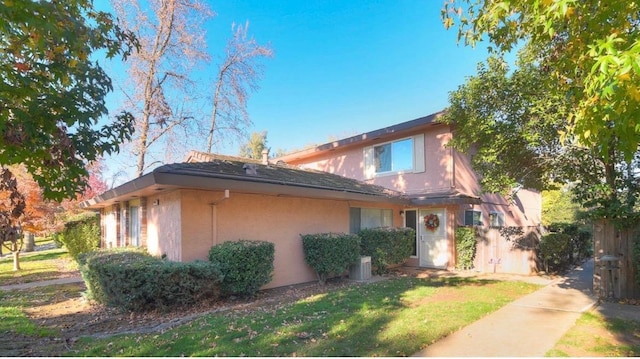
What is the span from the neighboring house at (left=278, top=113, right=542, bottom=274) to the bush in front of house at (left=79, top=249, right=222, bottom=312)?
321 inches

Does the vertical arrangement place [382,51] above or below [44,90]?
above

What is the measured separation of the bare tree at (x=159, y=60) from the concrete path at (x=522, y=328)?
54.0ft

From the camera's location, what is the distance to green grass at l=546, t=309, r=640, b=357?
462 centimetres

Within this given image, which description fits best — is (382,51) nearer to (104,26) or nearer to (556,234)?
(556,234)

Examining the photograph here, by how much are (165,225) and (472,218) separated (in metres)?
11.4

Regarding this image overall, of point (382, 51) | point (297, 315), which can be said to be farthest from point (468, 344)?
point (382, 51)

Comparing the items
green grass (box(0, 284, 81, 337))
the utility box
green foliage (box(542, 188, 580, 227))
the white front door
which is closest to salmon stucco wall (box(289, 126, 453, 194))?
the white front door

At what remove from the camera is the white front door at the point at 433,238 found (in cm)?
1328

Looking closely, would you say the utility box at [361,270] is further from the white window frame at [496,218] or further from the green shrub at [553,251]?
the white window frame at [496,218]

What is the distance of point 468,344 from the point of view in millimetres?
4926

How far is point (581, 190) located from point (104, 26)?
9.48 metres

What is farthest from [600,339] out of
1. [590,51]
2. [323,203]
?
[323,203]

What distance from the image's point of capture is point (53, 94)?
448cm

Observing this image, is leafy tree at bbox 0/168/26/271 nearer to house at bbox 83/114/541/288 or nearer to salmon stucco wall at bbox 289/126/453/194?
house at bbox 83/114/541/288
